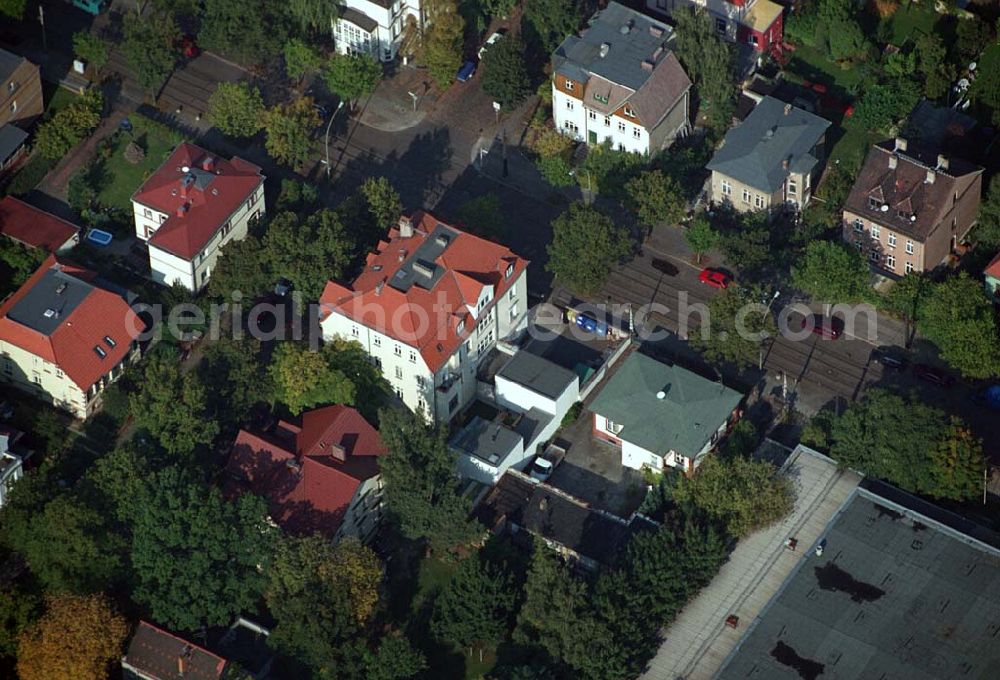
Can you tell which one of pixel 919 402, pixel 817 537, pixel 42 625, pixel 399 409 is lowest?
pixel 42 625

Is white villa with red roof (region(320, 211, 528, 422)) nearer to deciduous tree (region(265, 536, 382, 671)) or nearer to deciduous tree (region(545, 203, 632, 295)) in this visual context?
deciduous tree (region(545, 203, 632, 295))

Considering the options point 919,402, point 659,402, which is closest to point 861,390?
point 919,402

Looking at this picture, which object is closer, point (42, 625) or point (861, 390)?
point (42, 625)

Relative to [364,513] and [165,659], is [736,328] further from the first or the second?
[165,659]

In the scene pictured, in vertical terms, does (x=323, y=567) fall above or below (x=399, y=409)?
below

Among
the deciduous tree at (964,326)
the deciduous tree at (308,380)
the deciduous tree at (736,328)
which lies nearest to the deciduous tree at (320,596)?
the deciduous tree at (308,380)

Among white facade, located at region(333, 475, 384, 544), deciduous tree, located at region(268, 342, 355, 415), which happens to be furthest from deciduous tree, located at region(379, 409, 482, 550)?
deciduous tree, located at region(268, 342, 355, 415)

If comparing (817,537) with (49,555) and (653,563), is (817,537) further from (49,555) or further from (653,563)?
(49,555)
